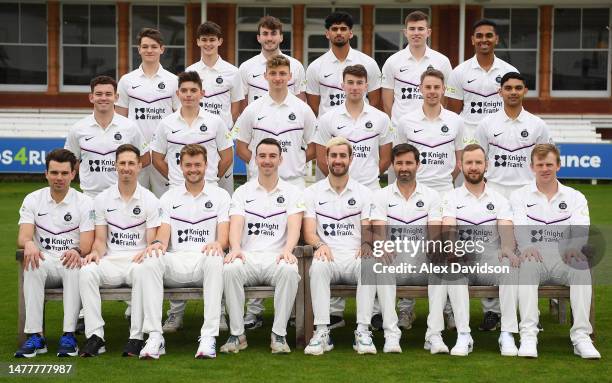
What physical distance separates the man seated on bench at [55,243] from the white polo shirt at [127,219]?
0.11 meters

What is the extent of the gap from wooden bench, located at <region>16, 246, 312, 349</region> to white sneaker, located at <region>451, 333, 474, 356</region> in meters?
1.09

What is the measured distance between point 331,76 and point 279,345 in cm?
297

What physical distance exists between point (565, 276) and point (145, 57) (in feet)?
13.3

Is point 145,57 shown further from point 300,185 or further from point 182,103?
point 300,185

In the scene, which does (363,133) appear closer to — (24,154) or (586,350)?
(586,350)

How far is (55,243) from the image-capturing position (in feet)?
24.4

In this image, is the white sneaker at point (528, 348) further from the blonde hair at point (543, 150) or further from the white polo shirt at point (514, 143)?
the white polo shirt at point (514, 143)

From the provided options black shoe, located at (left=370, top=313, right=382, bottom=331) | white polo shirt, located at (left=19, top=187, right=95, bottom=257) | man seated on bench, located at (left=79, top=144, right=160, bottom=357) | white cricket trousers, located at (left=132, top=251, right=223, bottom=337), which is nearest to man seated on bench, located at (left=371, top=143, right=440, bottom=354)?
black shoe, located at (left=370, top=313, right=382, bottom=331)

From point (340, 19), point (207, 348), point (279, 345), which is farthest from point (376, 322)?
point (340, 19)

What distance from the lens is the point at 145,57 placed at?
885cm

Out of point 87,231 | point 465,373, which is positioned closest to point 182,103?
point 87,231

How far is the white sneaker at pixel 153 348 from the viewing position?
270 inches

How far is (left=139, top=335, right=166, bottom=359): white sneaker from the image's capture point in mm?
6852

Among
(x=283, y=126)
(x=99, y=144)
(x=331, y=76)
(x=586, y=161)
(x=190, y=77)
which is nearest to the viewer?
(x=190, y=77)
